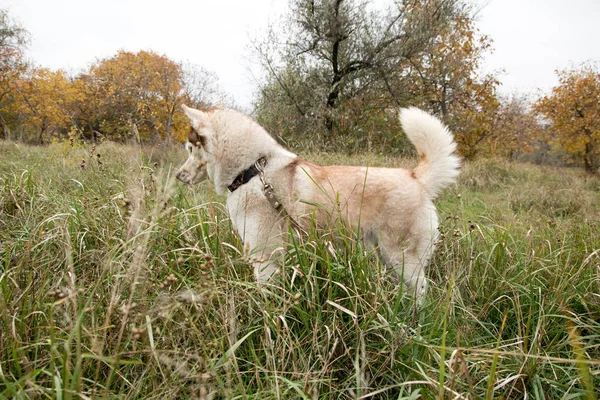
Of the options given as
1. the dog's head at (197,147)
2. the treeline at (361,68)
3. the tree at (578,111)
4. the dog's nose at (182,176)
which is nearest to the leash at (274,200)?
the dog's head at (197,147)

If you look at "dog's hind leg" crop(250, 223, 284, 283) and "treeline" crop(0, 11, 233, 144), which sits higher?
"treeline" crop(0, 11, 233, 144)

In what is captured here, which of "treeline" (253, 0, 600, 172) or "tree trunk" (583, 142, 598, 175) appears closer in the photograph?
"treeline" (253, 0, 600, 172)

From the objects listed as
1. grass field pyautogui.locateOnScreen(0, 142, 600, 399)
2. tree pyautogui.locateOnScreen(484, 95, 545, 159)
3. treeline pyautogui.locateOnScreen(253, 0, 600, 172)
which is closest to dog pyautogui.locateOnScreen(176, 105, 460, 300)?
grass field pyautogui.locateOnScreen(0, 142, 600, 399)

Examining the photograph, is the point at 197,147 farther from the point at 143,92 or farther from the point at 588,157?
the point at 588,157

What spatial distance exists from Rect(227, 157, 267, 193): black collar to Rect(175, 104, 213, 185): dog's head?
1.01 ft

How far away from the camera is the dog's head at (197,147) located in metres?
2.64

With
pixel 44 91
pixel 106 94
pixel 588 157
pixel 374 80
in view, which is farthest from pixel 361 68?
pixel 44 91

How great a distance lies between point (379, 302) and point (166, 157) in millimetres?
6251

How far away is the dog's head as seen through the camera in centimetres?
264

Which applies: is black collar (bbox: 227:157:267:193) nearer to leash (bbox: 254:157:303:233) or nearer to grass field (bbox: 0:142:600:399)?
leash (bbox: 254:157:303:233)

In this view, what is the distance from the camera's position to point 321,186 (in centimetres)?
236

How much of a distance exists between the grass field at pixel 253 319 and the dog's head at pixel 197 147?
653mm

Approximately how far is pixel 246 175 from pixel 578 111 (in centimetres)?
2242

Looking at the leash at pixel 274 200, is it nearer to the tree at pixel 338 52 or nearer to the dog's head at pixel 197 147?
the dog's head at pixel 197 147
